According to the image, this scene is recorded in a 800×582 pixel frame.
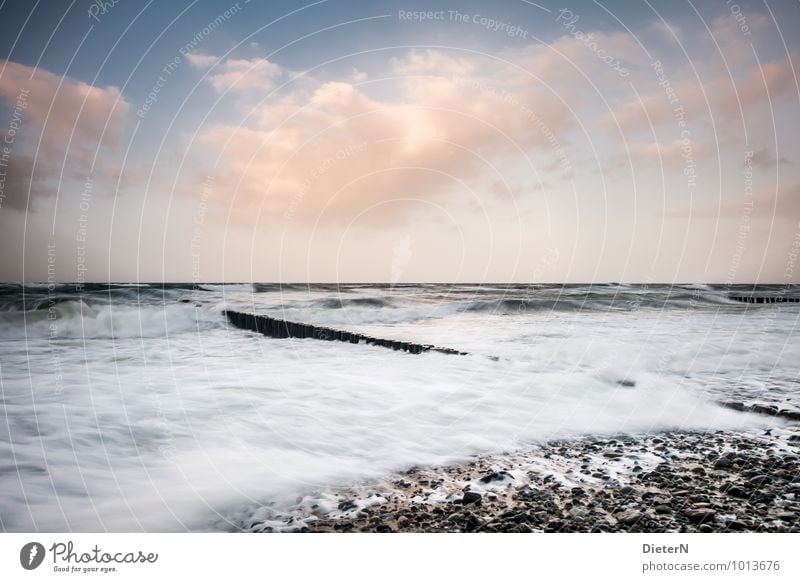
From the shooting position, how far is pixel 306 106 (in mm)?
7492

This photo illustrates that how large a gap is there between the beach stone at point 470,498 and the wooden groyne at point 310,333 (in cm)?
453

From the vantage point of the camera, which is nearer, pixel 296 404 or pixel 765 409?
pixel 765 409

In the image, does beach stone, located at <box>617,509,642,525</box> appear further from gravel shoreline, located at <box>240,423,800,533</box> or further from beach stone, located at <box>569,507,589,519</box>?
beach stone, located at <box>569,507,589,519</box>

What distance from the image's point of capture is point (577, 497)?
3.30m

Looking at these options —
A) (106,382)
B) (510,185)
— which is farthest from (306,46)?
(106,382)

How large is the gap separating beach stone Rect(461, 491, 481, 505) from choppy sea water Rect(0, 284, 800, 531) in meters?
0.64

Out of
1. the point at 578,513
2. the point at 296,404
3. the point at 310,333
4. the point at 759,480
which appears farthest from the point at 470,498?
the point at 310,333

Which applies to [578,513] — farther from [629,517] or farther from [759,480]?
[759,480]

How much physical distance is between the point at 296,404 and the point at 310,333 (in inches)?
188

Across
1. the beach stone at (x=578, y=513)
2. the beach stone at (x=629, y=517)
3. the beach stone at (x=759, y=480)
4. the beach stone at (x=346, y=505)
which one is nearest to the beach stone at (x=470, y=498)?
the beach stone at (x=578, y=513)

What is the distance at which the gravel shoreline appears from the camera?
307 centimetres

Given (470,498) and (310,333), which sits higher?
(310,333)

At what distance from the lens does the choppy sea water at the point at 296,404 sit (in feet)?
12.0
